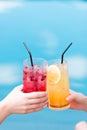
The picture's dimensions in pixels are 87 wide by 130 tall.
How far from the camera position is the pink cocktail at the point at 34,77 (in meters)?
1.46

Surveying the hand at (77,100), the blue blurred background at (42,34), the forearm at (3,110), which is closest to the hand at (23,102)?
the forearm at (3,110)

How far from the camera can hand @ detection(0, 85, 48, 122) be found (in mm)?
1445

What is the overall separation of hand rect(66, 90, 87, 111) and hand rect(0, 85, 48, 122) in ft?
0.39

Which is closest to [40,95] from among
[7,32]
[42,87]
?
[42,87]

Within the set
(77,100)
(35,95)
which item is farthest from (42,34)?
(35,95)

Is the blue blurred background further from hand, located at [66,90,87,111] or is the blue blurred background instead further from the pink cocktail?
the pink cocktail

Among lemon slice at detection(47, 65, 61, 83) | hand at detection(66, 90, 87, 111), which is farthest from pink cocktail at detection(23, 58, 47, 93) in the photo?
hand at detection(66, 90, 87, 111)

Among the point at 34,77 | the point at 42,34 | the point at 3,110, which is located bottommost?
the point at 3,110

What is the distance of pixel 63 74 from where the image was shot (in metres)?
1.52

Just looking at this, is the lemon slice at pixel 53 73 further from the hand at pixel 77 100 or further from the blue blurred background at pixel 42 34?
the blue blurred background at pixel 42 34

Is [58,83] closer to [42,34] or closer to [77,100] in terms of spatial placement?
[77,100]

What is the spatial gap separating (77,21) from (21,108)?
0.75 meters

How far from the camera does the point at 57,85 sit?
5.03 ft

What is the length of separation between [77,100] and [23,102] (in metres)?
0.23
